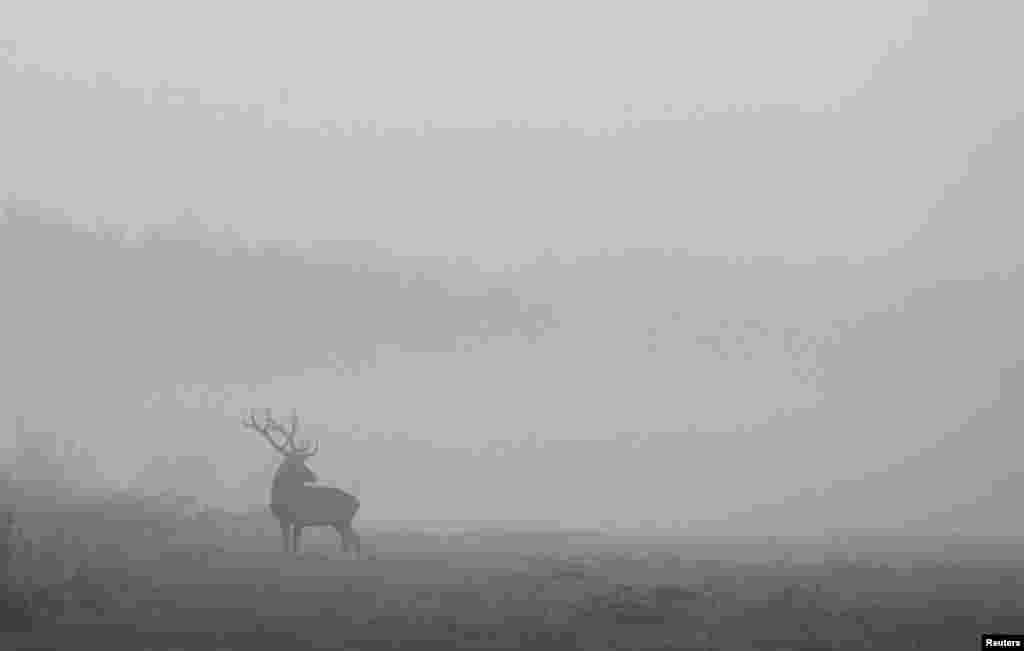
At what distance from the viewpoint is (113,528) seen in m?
35.5

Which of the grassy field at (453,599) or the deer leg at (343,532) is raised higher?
the deer leg at (343,532)

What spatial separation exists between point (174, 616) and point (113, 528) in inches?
697

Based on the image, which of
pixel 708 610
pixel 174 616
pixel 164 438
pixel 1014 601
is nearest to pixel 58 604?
pixel 174 616

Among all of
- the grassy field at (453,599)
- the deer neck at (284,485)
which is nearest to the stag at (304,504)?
the deer neck at (284,485)

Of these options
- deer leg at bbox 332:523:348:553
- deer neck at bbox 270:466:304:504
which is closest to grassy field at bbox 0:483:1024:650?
deer leg at bbox 332:523:348:553

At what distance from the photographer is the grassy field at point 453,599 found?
18.0 meters

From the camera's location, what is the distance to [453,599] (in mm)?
22297

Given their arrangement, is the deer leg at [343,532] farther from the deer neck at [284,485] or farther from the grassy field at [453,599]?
the deer neck at [284,485]

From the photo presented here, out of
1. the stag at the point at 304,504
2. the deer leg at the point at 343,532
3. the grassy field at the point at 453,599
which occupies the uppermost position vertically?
the stag at the point at 304,504

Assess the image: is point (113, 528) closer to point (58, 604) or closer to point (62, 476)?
point (58, 604)

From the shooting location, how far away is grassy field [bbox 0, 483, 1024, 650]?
1803 cm

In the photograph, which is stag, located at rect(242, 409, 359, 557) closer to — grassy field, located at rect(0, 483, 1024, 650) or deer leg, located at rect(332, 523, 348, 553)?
deer leg, located at rect(332, 523, 348, 553)

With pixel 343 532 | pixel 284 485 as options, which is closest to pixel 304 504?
pixel 284 485

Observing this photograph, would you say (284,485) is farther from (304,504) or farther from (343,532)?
(343,532)
